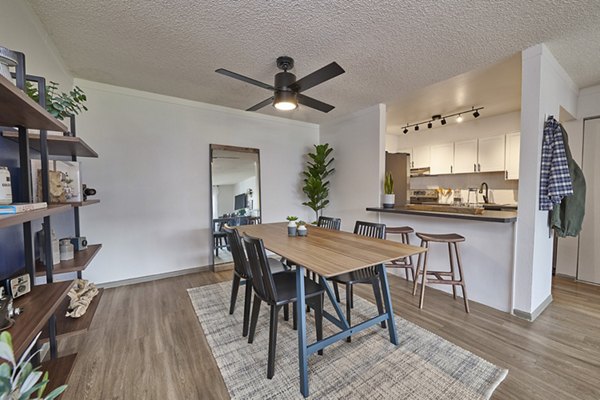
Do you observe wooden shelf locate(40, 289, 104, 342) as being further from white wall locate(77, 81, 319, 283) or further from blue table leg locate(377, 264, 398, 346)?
blue table leg locate(377, 264, 398, 346)

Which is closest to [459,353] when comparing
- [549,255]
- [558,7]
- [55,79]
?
[549,255]

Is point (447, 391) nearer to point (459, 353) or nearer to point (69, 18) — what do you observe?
A: point (459, 353)

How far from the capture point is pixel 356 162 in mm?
4320

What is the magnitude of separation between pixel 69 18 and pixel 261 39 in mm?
1504

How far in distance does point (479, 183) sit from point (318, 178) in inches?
128

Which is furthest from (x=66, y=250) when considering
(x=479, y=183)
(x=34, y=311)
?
(x=479, y=183)

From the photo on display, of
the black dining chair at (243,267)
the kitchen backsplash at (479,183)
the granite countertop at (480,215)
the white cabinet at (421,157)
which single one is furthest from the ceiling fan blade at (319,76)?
the kitchen backsplash at (479,183)

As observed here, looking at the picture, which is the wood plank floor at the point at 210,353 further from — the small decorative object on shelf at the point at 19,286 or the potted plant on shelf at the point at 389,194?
the potted plant on shelf at the point at 389,194

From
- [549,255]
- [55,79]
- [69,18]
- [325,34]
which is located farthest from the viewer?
[549,255]

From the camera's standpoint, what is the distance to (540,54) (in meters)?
2.26

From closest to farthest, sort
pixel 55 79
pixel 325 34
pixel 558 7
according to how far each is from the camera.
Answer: pixel 558 7, pixel 325 34, pixel 55 79

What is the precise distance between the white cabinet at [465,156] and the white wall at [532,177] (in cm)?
235

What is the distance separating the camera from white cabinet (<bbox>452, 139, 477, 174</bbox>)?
4742mm

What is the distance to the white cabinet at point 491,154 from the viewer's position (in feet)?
14.4
